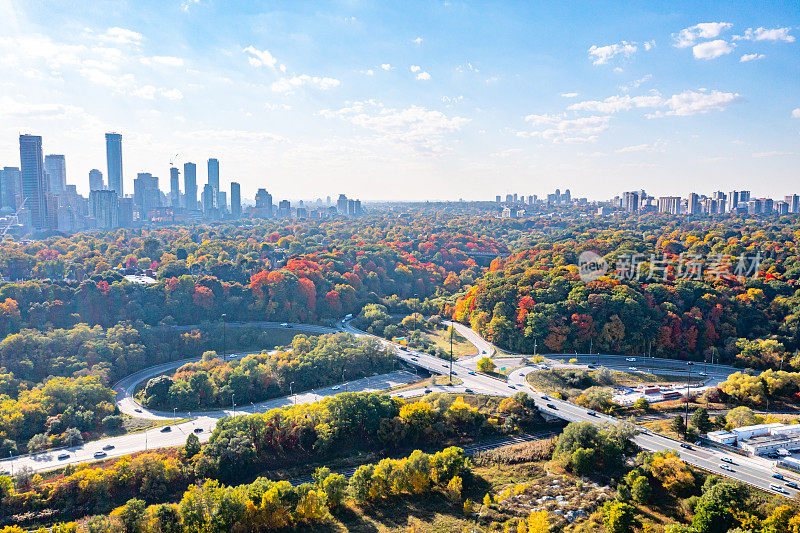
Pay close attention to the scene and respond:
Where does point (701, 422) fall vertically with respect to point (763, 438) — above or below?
above

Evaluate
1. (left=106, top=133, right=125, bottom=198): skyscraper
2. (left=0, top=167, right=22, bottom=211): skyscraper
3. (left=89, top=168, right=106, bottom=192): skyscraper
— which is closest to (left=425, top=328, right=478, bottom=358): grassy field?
(left=0, top=167, right=22, bottom=211): skyscraper

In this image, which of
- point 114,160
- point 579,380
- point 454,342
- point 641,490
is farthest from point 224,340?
point 114,160

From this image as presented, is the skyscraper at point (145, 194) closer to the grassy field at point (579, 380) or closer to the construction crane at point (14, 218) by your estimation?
the construction crane at point (14, 218)

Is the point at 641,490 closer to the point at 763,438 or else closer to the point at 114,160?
the point at 763,438

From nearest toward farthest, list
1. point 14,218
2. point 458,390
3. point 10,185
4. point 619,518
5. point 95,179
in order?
1. point 619,518
2. point 458,390
3. point 14,218
4. point 10,185
5. point 95,179

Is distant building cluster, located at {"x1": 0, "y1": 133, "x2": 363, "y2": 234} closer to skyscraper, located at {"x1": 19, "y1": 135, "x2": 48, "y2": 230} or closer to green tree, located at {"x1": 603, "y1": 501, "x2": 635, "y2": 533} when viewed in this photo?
skyscraper, located at {"x1": 19, "y1": 135, "x2": 48, "y2": 230}

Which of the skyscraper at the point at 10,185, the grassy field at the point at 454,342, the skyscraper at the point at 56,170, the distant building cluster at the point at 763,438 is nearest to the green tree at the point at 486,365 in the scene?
the grassy field at the point at 454,342

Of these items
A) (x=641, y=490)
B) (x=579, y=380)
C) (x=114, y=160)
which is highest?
(x=114, y=160)
